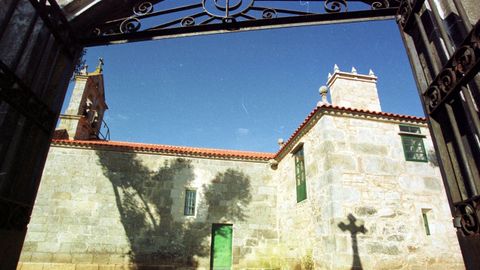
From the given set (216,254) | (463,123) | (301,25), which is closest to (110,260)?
(216,254)

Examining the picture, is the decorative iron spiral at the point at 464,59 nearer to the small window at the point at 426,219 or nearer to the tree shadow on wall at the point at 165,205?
the small window at the point at 426,219

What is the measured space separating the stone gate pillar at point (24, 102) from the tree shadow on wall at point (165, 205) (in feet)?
29.3

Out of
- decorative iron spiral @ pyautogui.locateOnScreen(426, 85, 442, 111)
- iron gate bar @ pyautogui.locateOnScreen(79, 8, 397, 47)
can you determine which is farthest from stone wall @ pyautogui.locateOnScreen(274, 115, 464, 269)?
decorative iron spiral @ pyautogui.locateOnScreen(426, 85, 442, 111)

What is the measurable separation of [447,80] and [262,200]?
34.0ft

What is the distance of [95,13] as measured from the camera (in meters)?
2.84

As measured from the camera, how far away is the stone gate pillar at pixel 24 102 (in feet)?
6.46

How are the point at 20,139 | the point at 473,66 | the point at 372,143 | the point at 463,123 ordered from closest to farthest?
the point at 473,66
the point at 463,123
the point at 20,139
the point at 372,143

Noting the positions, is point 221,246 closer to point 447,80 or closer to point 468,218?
point 468,218

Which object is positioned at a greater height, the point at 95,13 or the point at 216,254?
the point at 95,13

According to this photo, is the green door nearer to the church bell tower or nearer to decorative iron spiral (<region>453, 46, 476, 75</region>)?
the church bell tower

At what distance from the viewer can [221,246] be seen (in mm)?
10820

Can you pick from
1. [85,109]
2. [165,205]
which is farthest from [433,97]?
[85,109]

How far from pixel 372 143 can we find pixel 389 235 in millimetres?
2479

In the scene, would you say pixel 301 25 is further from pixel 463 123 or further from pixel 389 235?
pixel 389 235
